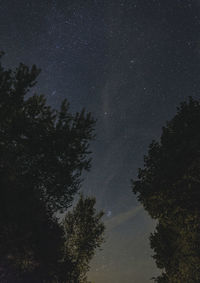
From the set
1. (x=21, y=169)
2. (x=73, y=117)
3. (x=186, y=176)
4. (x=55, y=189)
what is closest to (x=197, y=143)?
(x=186, y=176)

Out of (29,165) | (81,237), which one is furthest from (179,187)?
(81,237)

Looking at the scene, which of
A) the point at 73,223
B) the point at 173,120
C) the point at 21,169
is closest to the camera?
the point at 21,169

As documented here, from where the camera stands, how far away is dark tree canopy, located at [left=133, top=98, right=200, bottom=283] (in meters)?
15.0

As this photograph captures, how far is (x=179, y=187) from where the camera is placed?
15305 mm

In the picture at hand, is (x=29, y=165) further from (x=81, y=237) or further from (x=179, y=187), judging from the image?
(x=81, y=237)

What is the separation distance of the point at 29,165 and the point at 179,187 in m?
9.98

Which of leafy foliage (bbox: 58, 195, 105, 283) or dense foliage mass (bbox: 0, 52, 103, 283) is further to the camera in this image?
leafy foliage (bbox: 58, 195, 105, 283)

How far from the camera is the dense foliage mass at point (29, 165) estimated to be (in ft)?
42.1

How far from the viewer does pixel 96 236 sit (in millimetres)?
28562

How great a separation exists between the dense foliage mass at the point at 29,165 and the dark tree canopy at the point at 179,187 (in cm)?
531

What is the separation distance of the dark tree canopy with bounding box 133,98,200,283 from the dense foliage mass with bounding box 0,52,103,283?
5.31 m

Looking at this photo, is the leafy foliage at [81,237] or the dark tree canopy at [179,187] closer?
the dark tree canopy at [179,187]

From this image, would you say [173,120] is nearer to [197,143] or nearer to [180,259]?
[197,143]

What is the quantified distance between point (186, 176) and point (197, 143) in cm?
239
